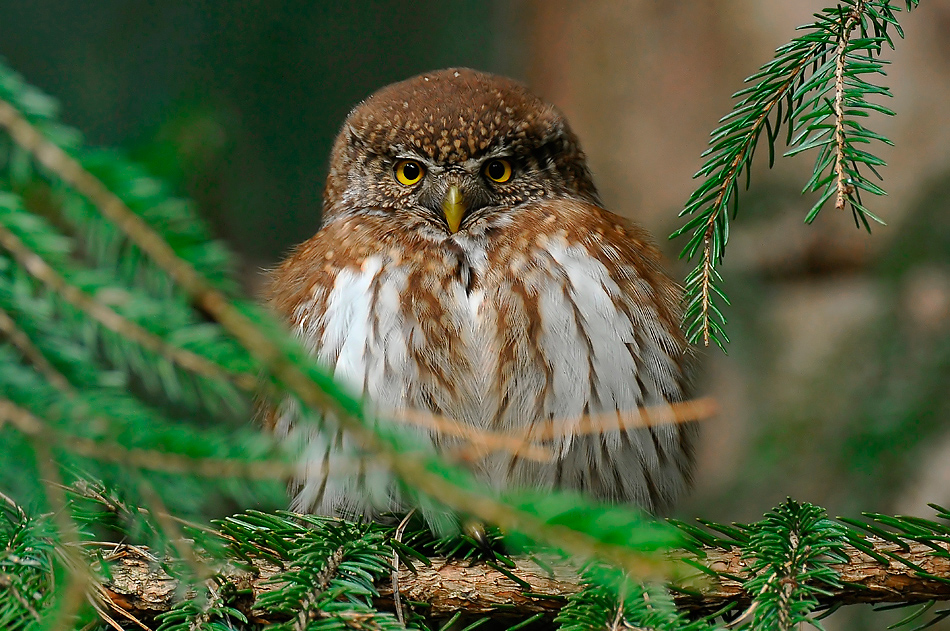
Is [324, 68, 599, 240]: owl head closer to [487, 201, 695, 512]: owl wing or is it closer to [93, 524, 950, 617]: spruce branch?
[487, 201, 695, 512]: owl wing

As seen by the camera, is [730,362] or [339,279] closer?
[339,279]

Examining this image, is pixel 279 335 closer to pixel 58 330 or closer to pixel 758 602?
pixel 58 330

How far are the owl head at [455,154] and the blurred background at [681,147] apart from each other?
47.2 inches

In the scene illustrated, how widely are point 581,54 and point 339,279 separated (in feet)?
11.2

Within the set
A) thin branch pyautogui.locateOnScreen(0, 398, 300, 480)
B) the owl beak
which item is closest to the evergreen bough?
thin branch pyautogui.locateOnScreen(0, 398, 300, 480)

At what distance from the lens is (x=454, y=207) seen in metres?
2.18

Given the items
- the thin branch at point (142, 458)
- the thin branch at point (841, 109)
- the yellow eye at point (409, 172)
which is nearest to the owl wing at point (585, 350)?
the yellow eye at point (409, 172)

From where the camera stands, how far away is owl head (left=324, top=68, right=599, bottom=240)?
2217mm

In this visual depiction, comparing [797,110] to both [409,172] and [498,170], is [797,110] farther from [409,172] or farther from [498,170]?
[409,172]

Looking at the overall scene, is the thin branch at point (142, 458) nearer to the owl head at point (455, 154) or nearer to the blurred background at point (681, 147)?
the owl head at point (455, 154)

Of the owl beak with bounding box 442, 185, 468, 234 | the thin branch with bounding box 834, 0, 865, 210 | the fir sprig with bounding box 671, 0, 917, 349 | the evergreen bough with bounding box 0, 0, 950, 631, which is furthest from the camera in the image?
the owl beak with bounding box 442, 185, 468, 234

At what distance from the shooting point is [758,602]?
126 centimetres

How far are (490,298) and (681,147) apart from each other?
3099 millimetres

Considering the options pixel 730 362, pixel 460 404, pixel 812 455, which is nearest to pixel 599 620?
pixel 460 404
